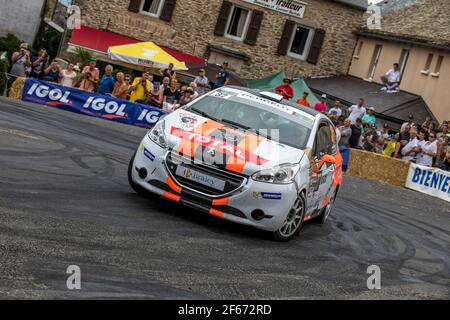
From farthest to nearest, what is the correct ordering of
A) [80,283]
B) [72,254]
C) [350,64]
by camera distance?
[350,64]
[72,254]
[80,283]

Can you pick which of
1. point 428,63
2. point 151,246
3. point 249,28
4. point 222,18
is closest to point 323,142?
point 151,246

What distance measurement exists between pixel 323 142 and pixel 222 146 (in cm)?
240

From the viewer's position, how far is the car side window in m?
12.4

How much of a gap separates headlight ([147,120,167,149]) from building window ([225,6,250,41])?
34189 millimetres

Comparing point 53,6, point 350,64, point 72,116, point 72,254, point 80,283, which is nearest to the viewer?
point 80,283

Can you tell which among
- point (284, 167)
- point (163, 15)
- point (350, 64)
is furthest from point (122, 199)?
point (350, 64)

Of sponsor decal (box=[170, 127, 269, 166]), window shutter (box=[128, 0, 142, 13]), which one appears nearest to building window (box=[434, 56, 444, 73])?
window shutter (box=[128, 0, 142, 13])

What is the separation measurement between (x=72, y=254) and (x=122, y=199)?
3.39 meters

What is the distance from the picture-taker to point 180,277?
26.6 feet

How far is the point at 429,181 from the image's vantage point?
83.8 ft

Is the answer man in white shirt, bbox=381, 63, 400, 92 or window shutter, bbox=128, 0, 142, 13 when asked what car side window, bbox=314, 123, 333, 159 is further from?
window shutter, bbox=128, 0, 142, 13

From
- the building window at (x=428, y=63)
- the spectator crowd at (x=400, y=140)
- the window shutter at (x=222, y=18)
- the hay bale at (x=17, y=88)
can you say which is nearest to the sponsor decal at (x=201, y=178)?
the spectator crowd at (x=400, y=140)

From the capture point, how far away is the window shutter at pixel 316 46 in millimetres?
45688

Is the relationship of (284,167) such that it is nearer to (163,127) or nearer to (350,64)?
(163,127)
